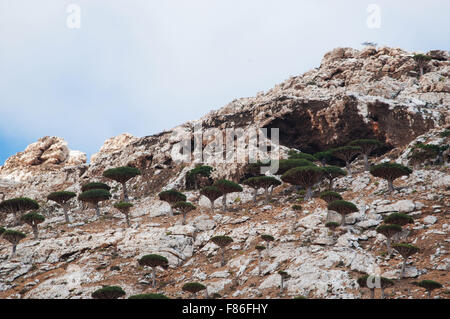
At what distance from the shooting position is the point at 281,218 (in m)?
47.5

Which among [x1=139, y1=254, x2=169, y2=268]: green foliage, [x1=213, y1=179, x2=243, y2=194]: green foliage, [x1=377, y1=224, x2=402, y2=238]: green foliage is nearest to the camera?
[x1=377, y1=224, x2=402, y2=238]: green foliage

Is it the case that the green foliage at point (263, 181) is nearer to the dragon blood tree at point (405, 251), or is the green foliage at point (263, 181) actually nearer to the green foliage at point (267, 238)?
the green foliage at point (267, 238)

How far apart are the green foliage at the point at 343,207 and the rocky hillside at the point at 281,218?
5.81 ft

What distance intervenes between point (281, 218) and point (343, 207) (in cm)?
936

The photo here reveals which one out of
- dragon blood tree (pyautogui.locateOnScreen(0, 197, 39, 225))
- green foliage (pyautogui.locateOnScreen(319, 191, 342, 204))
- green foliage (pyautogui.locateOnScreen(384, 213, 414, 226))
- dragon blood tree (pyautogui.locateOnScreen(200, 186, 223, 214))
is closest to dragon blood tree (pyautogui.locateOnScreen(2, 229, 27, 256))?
dragon blood tree (pyautogui.locateOnScreen(0, 197, 39, 225))

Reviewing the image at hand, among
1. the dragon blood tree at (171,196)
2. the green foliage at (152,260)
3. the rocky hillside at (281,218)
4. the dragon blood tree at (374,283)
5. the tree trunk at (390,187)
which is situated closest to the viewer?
the dragon blood tree at (374,283)

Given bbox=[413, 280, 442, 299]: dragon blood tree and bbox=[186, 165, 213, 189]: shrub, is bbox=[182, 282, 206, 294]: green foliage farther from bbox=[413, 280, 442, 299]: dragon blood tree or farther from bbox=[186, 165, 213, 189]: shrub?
bbox=[186, 165, 213, 189]: shrub

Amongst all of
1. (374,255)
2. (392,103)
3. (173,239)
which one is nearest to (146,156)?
(173,239)

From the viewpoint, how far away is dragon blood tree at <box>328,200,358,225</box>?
4009 centimetres

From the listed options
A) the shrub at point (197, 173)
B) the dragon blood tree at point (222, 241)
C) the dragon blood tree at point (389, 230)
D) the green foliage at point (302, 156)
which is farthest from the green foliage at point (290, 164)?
the dragon blood tree at point (389, 230)

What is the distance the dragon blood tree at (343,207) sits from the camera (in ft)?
132

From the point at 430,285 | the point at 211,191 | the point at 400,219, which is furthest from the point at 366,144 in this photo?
the point at 430,285

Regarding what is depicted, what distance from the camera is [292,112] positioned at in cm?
7981

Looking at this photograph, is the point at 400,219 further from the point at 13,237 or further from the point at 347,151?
the point at 13,237
